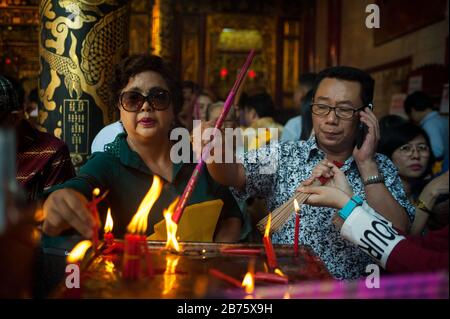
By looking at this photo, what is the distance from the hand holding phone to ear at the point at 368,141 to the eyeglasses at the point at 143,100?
75 cm

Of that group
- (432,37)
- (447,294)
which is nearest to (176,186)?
(447,294)

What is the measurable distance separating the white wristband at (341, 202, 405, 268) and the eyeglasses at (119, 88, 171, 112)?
84cm

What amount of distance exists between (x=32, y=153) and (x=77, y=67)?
784 millimetres

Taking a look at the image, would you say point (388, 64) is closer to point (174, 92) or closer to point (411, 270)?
point (174, 92)

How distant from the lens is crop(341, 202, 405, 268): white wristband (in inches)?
58.9

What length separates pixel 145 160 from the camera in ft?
6.97

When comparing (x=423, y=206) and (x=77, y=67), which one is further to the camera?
(x=77, y=67)

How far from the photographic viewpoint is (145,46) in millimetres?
9797

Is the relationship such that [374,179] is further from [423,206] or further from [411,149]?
[411,149]

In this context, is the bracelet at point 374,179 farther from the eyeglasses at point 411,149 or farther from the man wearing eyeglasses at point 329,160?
the eyeglasses at point 411,149

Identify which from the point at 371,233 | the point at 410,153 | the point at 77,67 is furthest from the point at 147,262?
the point at 410,153

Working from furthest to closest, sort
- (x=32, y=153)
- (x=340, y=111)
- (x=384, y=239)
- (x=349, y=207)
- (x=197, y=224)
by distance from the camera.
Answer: (x=32, y=153), (x=340, y=111), (x=197, y=224), (x=349, y=207), (x=384, y=239)

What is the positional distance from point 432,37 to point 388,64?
113 cm

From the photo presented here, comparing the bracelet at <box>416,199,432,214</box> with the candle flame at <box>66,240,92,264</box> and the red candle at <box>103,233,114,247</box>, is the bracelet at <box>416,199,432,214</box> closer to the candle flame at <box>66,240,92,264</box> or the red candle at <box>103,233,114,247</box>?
the red candle at <box>103,233,114,247</box>
